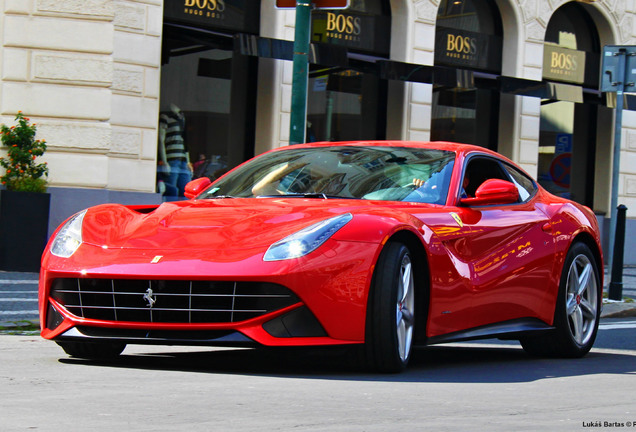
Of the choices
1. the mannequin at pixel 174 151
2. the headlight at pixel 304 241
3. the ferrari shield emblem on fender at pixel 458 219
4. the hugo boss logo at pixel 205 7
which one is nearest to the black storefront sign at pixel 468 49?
the hugo boss logo at pixel 205 7

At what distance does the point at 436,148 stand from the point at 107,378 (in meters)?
2.77

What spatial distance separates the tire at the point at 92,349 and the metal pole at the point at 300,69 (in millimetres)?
5005

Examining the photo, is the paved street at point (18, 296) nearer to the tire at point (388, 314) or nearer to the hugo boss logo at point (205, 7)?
the tire at point (388, 314)

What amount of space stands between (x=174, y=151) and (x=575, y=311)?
10536mm

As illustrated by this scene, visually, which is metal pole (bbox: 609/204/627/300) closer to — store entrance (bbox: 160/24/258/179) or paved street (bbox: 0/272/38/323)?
store entrance (bbox: 160/24/258/179)

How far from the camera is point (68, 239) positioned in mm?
6223

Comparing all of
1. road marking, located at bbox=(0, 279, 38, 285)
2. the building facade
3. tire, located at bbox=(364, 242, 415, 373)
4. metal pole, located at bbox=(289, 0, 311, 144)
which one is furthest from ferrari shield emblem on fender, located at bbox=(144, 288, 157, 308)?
the building facade

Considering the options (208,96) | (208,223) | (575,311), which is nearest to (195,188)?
(208,223)

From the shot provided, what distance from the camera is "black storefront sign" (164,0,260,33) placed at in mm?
17359

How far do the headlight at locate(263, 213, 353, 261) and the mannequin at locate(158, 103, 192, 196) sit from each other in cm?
1170

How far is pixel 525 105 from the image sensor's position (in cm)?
2278

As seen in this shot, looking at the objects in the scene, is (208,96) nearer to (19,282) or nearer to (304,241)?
(19,282)

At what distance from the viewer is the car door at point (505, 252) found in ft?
22.4

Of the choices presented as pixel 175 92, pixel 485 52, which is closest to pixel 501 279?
pixel 175 92
